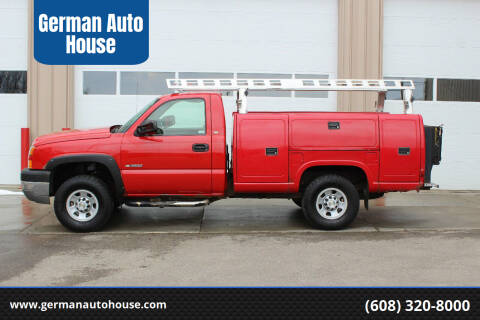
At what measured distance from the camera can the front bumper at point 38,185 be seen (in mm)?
7066

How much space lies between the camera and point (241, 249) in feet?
20.4

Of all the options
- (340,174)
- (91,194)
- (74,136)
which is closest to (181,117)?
(74,136)

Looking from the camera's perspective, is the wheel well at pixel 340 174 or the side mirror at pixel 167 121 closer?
the side mirror at pixel 167 121

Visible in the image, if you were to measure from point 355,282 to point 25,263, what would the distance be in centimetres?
350

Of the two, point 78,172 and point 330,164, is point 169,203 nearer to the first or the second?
point 78,172

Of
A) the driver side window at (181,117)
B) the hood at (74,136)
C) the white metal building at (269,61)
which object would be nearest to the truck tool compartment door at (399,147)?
the driver side window at (181,117)

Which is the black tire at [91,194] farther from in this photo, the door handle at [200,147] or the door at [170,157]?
the door handle at [200,147]

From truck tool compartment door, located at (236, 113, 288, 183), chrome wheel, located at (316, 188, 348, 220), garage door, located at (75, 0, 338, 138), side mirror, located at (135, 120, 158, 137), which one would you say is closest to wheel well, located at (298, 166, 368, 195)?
chrome wheel, located at (316, 188, 348, 220)

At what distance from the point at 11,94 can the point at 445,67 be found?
36.0ft

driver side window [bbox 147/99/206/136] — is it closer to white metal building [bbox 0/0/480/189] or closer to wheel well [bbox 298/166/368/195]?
wheel well [bbox 298/166/368/195]

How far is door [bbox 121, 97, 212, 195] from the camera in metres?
7.06

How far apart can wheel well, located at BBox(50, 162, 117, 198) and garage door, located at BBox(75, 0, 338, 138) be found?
17.6 ft

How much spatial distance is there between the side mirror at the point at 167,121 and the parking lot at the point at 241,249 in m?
1.51

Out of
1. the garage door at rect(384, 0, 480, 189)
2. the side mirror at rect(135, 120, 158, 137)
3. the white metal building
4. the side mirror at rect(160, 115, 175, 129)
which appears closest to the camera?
the side mirror at rect(135, 120, 158, 137)
